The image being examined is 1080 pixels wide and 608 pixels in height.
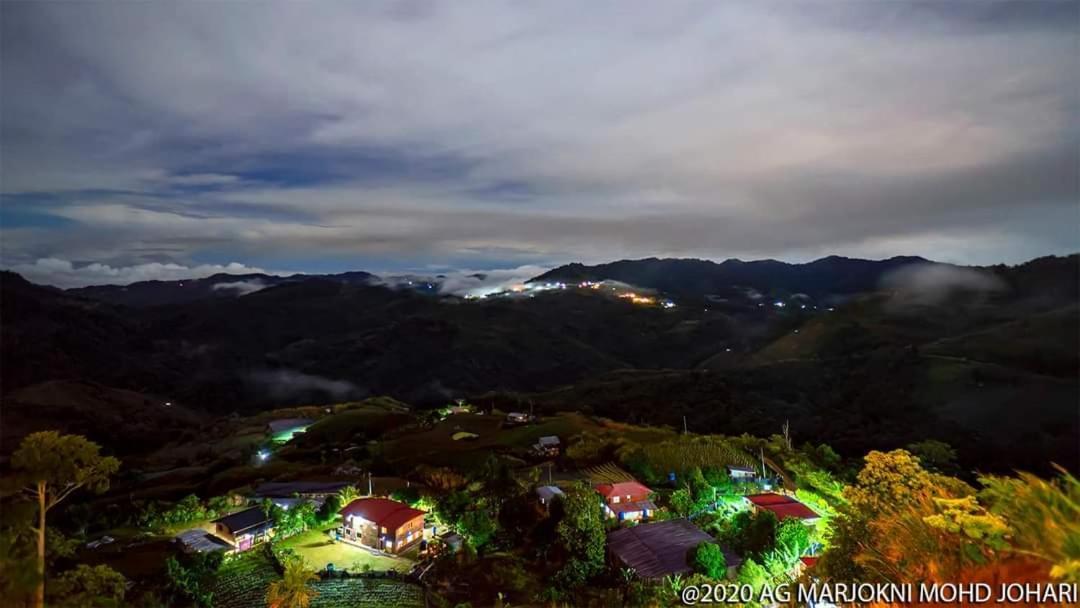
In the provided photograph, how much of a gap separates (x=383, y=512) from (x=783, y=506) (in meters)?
18.8

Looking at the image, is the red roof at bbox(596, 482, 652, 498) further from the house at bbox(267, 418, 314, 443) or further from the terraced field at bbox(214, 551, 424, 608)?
the house at bbox(267, 418, 314, 443)

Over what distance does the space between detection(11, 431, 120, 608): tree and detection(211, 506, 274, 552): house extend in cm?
2086

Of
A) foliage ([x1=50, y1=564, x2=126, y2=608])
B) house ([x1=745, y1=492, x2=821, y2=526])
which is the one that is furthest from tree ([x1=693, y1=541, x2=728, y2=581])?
foliage ([x1=50, y1=564, x2=126, y2=608])

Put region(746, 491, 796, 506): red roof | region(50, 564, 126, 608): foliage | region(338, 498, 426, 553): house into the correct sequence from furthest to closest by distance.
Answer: region(746, 491, 796, 506): red roof
region(338, 498, 426, 553): house
region(50, 564, 126, 608): foliage

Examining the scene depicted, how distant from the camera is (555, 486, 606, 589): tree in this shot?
20141mm

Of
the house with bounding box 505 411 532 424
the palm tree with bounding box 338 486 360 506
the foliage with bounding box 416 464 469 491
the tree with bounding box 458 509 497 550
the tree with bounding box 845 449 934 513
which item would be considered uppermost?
the tree with bounding box 845 449 934 513

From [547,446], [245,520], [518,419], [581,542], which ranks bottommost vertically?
[518,419]

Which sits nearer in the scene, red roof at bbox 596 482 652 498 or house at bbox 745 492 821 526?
house at bbox 745 492 821 526

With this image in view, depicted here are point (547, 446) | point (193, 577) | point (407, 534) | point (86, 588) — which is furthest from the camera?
point (547, 446)

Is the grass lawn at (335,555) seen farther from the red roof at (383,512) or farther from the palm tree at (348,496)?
the palm tree at (348,496)

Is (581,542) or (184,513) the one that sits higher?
(581,542)

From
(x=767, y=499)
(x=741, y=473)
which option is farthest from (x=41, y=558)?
(x=741, y=473)

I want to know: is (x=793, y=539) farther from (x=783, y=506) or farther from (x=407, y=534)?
(x=407, y=534)

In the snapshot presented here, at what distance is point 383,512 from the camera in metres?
25.8
